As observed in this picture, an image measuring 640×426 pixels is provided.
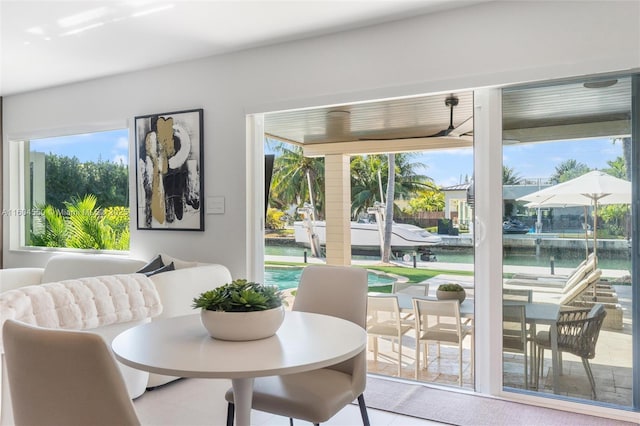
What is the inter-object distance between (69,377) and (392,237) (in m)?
7.26

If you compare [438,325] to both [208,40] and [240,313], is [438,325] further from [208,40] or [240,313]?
[240,313]

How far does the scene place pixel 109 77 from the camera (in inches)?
181

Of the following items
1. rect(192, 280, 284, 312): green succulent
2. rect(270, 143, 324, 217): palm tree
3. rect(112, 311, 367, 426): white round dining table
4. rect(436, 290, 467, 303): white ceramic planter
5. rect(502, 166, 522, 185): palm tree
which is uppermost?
rect(270, 143, 324, 217): palm tree

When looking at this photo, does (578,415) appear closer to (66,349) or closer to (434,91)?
(434,91)

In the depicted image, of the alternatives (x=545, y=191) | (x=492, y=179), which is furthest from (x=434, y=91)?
(x=545, y=191)

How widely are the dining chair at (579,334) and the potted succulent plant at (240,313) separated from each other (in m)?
1.96

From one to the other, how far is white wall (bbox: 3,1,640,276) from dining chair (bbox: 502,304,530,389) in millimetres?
1366

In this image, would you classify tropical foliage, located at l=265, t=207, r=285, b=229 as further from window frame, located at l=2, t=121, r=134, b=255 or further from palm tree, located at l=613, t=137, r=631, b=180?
palm tree, located at l=613, t=137, r=631, b=180

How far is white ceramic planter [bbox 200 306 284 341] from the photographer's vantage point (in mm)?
1611

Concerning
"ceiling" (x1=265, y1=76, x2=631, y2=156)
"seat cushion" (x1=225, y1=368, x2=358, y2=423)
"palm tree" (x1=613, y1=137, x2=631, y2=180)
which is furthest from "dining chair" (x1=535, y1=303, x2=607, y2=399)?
"seat cushion" (x1=225, y1=368, x2=358, y2=423)

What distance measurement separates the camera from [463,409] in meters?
2.80

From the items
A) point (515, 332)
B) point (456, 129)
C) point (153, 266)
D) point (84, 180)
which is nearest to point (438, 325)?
point (515, 332)

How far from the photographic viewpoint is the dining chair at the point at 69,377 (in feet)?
3.70

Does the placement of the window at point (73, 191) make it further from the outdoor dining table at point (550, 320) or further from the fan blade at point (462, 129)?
the outdoor dining table at point (550, 320)
